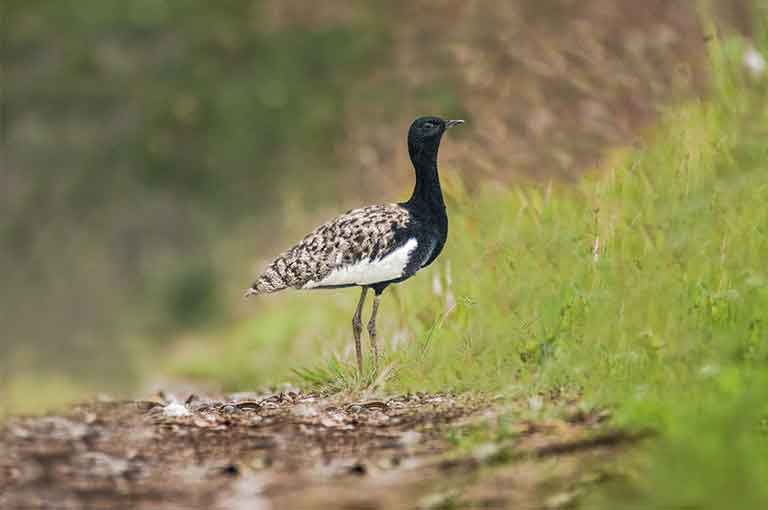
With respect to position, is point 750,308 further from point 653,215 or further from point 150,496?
point 150,496

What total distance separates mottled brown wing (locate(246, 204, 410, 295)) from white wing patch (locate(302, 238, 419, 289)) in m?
0.04

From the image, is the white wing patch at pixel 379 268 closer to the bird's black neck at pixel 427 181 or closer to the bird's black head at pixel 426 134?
the bird's black neck at pixel 427 181

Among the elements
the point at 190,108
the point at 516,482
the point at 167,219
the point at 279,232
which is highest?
the point at 190,108

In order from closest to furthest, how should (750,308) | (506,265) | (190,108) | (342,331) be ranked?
(750,308) < (506,265) < (342,331) < (190,108)

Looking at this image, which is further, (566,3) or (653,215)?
Answer: (566,3)

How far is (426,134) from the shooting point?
26.0 feet

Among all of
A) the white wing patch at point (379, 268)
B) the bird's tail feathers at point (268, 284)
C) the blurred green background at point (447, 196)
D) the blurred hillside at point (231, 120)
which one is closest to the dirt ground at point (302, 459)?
the blurred green background at point (447, 196)

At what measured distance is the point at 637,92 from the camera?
48.2 feet

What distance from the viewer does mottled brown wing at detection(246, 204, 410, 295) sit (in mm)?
7578

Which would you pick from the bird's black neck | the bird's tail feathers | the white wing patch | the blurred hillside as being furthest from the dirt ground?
the blurred hillside

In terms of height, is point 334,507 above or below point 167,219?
below

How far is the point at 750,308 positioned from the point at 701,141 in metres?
1.95

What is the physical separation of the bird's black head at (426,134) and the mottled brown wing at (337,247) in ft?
1.46

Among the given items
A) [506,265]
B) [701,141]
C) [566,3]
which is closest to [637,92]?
[566,3]
